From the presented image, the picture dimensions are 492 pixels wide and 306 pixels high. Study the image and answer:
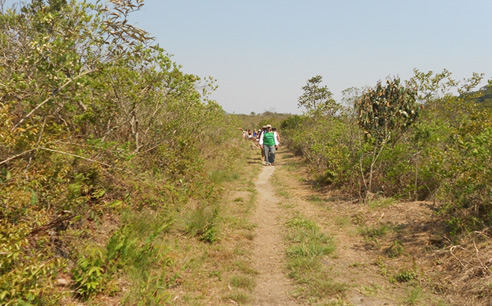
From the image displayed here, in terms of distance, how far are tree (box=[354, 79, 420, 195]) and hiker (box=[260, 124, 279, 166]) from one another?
6.07 meters

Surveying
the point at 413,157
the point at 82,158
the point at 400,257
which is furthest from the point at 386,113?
the point at 82,158

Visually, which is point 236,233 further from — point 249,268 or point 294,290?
point 294,290

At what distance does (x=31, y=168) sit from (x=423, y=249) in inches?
211

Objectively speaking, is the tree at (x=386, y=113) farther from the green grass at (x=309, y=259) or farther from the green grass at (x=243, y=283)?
the green grass at (x=243, y=283)

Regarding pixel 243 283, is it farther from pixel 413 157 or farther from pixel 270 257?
pixel 413 157

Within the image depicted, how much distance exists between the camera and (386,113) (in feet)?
24.9

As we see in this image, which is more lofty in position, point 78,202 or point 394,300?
point 78,202

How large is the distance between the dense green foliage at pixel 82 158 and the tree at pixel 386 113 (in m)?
3.99

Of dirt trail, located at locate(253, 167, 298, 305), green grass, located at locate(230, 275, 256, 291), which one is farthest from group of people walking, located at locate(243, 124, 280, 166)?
green grass, located at locate(230, 275, 256, 291)

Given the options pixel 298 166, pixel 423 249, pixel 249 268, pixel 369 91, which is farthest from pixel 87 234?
pixel 298 166

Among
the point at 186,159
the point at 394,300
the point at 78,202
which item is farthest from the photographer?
the point at 186,159

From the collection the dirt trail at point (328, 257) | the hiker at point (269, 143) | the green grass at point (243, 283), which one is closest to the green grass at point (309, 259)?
the dirt trail at point (328, 257)

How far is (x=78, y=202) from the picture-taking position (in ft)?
13.3

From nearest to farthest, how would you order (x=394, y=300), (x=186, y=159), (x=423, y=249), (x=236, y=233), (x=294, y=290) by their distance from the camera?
(x=394, y=300)
(x=294, y=290)
(x=423, y=249)
(x=236, y=233)
(x=186, y=159)
